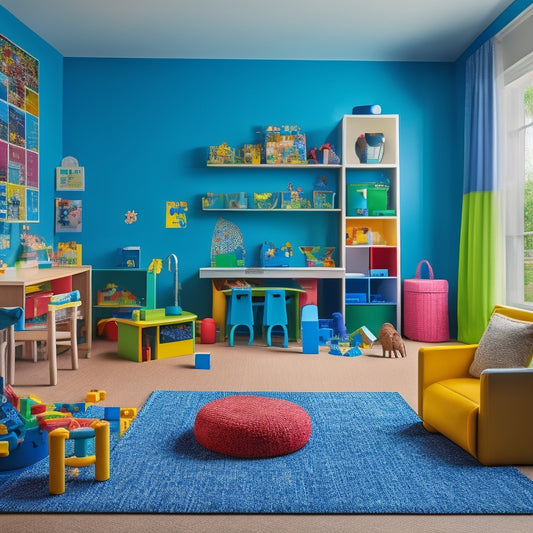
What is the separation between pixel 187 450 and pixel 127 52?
14.6 ft

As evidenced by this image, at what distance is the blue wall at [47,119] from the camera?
5219 mm

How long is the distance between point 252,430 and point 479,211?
348 centimetres

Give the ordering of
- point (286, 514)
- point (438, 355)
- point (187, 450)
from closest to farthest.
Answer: point (286, 514), point (187, 450), point (438, 355)

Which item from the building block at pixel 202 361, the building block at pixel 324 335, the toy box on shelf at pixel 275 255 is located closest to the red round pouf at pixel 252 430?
the building block at pixel 202 361

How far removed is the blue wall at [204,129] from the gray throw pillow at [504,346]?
3119 mm

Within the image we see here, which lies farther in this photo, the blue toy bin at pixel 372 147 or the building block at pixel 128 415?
the blue toy bin at pixel 372 147

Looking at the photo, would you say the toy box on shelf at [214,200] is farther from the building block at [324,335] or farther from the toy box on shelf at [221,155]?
the building block at [324,335]

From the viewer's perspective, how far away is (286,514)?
2006 mm

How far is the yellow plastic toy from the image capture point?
2.12 m

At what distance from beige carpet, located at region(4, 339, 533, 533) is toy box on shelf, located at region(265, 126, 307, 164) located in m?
1.84

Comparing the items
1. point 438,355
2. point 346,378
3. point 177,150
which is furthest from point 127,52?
point 438,355

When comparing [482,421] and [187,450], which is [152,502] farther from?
[482,421]

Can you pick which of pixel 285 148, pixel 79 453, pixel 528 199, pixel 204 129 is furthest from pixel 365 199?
Result: pixel 79 453

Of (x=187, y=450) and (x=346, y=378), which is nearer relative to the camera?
(x=187, y=450)
